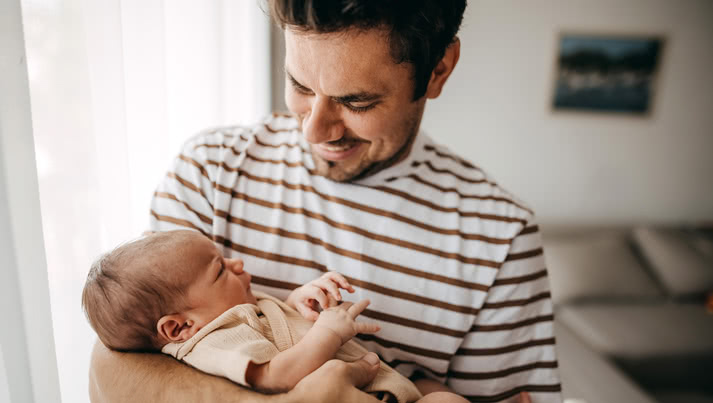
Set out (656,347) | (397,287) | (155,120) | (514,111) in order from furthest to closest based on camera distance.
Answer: (514,111)
(656,347)
(155,120)
(397,287)

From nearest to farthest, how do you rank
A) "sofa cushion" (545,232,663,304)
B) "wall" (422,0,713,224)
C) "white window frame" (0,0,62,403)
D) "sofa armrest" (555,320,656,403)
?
"white window frame" (0,0,62,403)
"sofa armrest" (555,320,656,403)
"sofa cushion" (545,232,663,304)
"wall" (422,0,713,224)

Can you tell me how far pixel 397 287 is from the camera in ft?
3.01

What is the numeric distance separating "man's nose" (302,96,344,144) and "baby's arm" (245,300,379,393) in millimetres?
348

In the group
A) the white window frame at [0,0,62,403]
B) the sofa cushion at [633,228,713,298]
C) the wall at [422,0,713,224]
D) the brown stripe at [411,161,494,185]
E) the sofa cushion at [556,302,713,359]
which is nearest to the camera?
the white window frame at [0,0,62,403]

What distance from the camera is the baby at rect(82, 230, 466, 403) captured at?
0.70m

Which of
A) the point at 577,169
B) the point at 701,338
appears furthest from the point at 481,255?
the point at 577,169

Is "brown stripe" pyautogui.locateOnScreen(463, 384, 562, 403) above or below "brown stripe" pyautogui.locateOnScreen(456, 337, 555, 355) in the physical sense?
below

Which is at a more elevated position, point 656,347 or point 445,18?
point 445,18

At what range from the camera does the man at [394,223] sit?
858 millimetres

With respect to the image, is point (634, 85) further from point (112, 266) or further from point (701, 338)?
point (112, 266)

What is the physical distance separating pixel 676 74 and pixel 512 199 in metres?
3.25

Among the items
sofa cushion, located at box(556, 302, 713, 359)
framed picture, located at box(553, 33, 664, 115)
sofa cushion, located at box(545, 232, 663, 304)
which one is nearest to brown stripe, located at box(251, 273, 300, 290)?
sofa cushion, located at box(556, 302, 713, 359)

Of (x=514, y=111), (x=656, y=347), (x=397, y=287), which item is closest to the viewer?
(x=397, y=287)

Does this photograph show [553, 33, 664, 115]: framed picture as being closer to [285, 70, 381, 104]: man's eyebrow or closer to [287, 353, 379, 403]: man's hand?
[285, 70, 381, 104]: man's eyebrow
